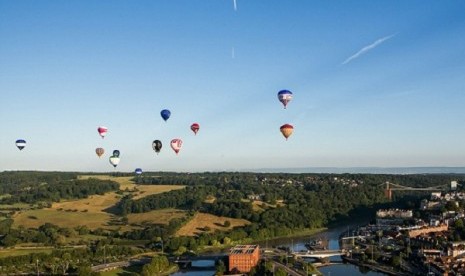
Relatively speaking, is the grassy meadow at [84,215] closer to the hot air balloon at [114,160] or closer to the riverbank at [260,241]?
the riverbank at [260,241]

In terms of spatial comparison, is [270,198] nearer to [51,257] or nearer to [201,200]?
[201,200]

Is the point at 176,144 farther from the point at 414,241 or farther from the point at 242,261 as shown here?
the point at 414,241

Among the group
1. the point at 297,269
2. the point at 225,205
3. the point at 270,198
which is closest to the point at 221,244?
the point at 297,269

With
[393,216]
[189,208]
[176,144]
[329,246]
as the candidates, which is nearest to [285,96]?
[176,144]

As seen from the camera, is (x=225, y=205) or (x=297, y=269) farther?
(x=225, y=205)

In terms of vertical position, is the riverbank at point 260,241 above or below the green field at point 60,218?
below

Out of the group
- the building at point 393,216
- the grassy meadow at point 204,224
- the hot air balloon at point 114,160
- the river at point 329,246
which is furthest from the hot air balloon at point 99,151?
the building at point 393,216
